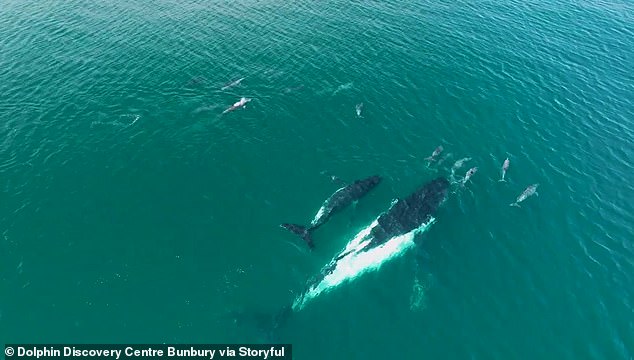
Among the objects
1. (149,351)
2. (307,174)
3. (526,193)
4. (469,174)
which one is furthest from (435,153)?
(149,351)

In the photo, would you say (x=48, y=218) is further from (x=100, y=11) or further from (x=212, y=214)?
(x=100, y=11)

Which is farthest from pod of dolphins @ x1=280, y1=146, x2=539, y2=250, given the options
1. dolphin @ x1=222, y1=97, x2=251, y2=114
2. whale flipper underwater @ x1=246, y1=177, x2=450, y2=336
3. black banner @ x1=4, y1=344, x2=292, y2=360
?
dolphin @ x1=222, y1=97, x2=251, y2=114

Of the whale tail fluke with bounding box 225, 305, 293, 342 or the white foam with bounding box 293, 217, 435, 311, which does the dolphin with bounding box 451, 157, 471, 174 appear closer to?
the white foam with bounding box 293, 217, 435, 311

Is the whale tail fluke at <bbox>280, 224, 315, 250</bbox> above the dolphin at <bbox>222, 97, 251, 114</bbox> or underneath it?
underneath

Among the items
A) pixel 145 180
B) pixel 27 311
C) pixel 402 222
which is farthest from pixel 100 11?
pixel 402 222

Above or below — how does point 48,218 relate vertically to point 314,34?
below

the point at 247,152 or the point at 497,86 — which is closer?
the point at 247,152

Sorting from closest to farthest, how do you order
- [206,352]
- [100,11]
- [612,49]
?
[206,352], [612,49], [100,11]

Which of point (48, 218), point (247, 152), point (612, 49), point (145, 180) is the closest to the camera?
point (48, 218)
